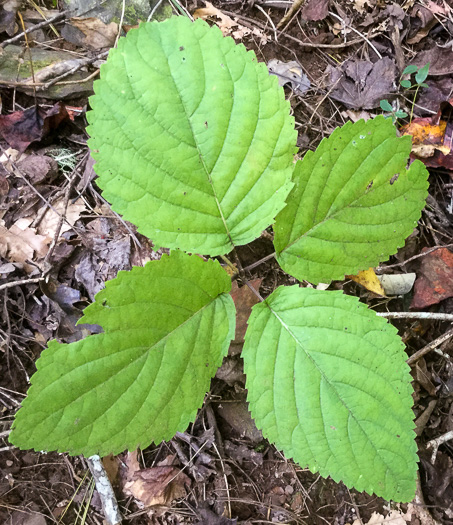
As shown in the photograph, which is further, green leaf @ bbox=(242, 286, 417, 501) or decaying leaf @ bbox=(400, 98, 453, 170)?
decaying leaf @ bbox=(400, 98, 453, 170)

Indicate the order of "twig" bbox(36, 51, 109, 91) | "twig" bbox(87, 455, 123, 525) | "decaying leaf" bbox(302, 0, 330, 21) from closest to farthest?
1. "twig" bbox(87, 455, 123, 525)
2. "twig" bbox(36, 51, 109, 91)
3. "decaying leaf" bbox(302, 0, 330, 21)

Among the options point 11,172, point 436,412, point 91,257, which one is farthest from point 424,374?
point 11,172

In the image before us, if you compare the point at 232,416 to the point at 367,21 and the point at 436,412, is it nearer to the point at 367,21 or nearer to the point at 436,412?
the point at 436,412

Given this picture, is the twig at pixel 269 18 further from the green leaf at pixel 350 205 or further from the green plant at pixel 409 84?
the green leaf at pixel 350 205

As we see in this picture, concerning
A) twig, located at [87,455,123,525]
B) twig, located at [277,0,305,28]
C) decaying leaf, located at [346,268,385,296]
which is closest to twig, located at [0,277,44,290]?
twig, located at [87,455,123,525]

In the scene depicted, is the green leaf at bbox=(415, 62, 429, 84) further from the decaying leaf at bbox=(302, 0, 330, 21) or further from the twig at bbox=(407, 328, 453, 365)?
the twig at bbox=(407, 328, 453, 365)

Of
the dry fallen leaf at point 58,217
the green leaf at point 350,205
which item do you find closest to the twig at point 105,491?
the dry fallen leaf at point 58,217
